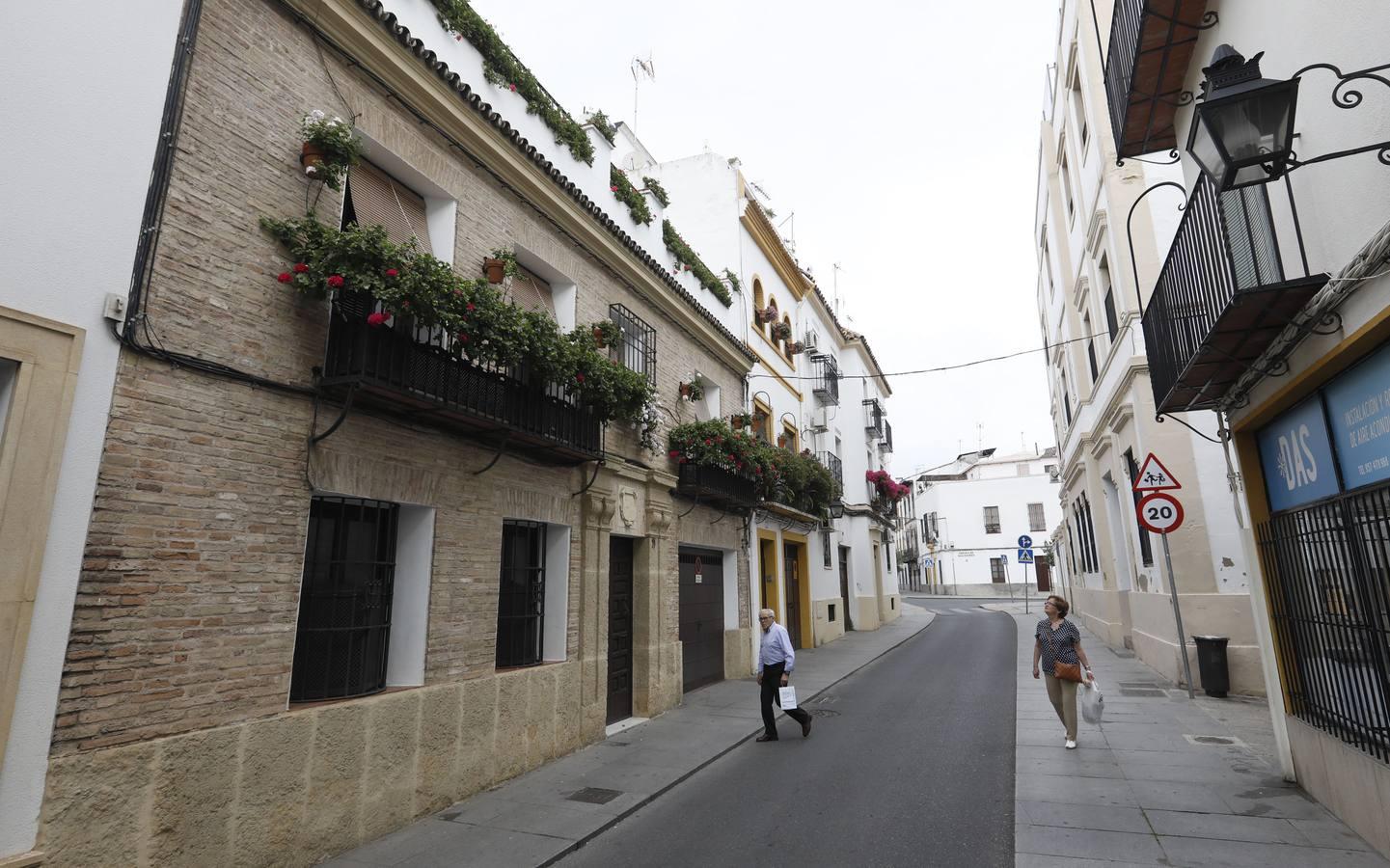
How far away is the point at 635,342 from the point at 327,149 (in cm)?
577

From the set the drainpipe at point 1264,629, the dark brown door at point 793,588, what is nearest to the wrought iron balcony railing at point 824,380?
the dark brown door at point 793,588

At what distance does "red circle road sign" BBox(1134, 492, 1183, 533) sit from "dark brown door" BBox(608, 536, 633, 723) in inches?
270

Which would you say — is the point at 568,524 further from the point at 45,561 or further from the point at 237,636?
the point at 45,561

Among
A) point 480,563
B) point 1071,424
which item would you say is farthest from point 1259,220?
point 1071,424

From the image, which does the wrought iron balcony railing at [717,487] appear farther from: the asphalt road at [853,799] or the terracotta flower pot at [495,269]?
the terracotta flower pot at [495,269]

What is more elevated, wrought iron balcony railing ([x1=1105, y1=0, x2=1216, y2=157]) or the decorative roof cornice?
the decorative roof cornice

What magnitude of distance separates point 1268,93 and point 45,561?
7182mm

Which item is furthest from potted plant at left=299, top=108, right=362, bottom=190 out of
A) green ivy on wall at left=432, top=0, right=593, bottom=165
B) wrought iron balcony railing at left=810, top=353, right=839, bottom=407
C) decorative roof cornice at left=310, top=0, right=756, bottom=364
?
wrought iron balcony railing at left=810, top=353, right=839, bottom=407

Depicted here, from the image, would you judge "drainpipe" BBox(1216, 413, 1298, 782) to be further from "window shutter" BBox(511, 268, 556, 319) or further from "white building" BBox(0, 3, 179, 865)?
"white building" BBox(0, 3, 179, 865)

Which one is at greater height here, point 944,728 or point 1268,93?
point 1268,93

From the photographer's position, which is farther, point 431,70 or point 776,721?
point 776,721

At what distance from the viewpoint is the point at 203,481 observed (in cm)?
474

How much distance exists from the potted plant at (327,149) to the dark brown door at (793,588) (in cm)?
1371

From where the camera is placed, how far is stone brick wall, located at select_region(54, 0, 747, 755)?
4.25 metres
